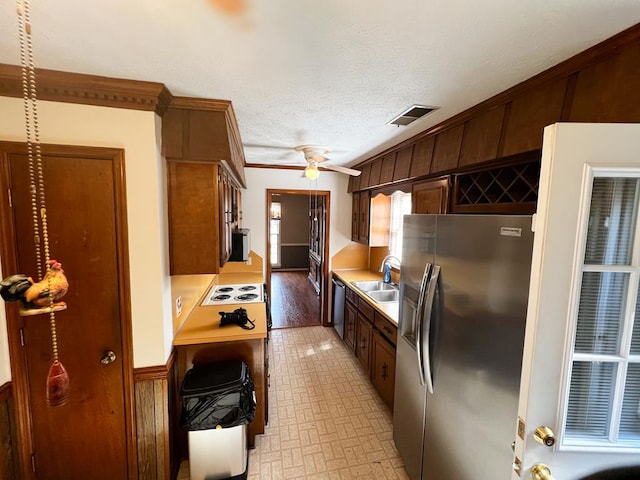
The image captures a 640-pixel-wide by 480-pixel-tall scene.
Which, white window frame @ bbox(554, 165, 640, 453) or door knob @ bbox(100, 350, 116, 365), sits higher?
white window frame @ bbox(554, 165, 640, 453)

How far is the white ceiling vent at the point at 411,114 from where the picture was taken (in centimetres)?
183

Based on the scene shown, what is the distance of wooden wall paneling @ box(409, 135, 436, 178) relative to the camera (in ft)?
7.62

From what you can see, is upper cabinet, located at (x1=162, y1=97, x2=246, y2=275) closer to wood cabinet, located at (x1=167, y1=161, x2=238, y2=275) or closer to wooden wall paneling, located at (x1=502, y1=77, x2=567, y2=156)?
wood cabinet, located at (x1=167, y1=161, x2=238, y2=275)

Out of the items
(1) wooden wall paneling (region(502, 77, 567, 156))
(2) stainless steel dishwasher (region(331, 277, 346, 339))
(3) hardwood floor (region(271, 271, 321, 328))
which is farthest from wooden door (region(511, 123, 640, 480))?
(3) hardwood floor (region(271, 271, 321, 328))

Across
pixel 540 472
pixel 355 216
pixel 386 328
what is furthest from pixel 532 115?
pixel 355 216

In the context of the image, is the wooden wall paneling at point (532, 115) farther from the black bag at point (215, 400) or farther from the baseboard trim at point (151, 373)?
the baseboard trim at point (151, 373)

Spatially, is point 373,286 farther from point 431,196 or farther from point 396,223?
point 431,196

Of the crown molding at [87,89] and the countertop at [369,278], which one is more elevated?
the crown molding at [87,89]

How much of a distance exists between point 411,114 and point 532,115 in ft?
2.34

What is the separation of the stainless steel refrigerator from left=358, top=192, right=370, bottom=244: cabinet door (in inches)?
77.6

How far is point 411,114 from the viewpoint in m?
1.94

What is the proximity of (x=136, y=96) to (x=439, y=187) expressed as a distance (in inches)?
84.6

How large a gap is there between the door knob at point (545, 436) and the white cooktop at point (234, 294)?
7.96 ft

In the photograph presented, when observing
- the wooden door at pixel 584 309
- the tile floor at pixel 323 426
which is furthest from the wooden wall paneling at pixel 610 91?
the tile floor at pixel 323 426
